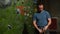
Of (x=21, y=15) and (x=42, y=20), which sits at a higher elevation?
(x=42, y=20)

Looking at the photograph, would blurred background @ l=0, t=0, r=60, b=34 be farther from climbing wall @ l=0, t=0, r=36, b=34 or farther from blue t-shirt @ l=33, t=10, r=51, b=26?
blue t-shirt @ l=33, t=10, r=51, b=26

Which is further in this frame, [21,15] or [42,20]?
[21,15]

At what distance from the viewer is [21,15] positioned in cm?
765

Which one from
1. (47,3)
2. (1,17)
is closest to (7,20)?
(1,17)

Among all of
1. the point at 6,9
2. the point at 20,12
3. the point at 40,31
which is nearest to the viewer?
the point at 40,31

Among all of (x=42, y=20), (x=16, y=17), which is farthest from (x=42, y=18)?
(x=16, y=17)

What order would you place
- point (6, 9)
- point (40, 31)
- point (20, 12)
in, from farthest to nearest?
point (20, 12) < point (6, 9) < point (40, 31)

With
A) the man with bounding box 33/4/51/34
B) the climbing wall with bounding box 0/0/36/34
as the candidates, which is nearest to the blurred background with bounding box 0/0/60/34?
the climbing wall with bounding box 0/0/36/34

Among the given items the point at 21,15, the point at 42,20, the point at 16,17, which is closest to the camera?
the point at 42,20

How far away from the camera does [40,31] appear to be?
6.61m

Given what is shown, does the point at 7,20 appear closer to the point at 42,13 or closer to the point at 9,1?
the point at 9,1

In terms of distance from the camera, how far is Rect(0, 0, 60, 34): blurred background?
703 centimetres

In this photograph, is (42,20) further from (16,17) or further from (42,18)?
(16,17)

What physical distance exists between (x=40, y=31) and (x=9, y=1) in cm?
138
